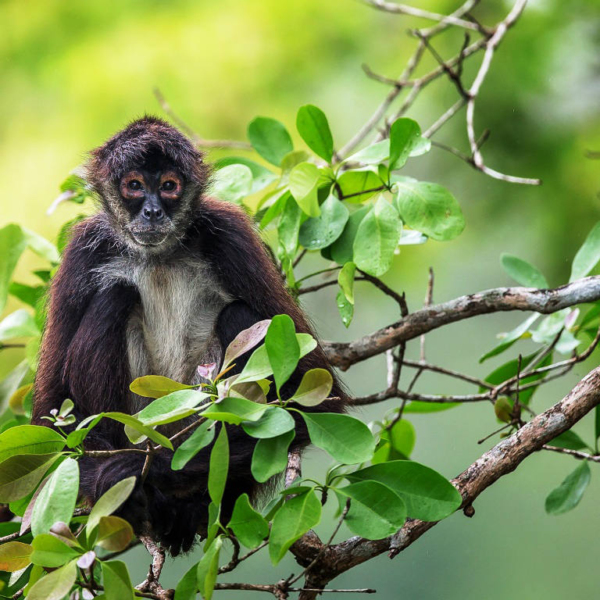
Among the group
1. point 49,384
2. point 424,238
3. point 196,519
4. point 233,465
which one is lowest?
point 196,519

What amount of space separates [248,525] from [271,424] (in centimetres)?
22

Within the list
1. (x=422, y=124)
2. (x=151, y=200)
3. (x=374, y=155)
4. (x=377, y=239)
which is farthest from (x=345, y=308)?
(x=422, y=124)

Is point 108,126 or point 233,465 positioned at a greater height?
point 108,126

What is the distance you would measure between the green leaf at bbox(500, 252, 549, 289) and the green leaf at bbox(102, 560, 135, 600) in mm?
1632

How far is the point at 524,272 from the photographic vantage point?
8.68 feet

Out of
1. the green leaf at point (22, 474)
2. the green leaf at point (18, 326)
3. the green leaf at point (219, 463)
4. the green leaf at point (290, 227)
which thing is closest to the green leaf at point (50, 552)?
the green leaf at point (22, 474)

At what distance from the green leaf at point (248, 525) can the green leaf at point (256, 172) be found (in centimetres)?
129

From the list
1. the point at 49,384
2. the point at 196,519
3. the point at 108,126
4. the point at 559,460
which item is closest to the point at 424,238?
the point at 196,519

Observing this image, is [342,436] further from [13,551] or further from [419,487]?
[13,551]

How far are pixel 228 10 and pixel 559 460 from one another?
3.77 meters

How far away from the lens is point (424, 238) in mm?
2490

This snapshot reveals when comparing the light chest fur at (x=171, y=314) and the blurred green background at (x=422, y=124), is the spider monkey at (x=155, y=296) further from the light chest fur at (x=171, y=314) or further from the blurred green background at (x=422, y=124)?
the blurred green background at (x=422, y=124)

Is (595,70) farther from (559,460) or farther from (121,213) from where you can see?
(121,213)

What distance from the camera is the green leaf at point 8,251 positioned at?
2596 mm
